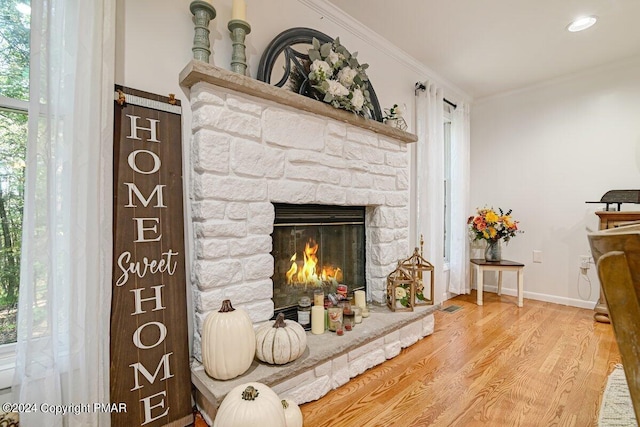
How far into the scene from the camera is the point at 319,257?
2070 millimetres

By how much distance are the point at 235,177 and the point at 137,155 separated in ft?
1.41

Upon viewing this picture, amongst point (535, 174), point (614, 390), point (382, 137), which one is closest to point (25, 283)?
point (382, 137)

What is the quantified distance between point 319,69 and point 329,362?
168 cm

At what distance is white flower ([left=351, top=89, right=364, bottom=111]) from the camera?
190cm

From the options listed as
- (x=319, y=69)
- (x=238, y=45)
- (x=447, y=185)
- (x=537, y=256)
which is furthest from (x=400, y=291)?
(x=537, y=256)

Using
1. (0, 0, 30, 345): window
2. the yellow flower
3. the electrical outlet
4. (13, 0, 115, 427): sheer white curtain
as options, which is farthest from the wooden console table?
(0, 0, 30, 345): window

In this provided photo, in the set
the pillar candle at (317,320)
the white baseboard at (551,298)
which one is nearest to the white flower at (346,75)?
the pillar candle at (317,320)

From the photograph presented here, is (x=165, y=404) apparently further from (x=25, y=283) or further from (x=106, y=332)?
(x=25, y=283)

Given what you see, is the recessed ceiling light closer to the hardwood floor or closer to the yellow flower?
the yellow flower

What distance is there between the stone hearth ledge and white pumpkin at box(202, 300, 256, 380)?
5 cm

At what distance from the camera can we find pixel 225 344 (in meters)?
1.25

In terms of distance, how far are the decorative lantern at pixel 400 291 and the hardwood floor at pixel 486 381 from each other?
0.31 meters

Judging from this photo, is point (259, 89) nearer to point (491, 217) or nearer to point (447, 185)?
point (447, 185)

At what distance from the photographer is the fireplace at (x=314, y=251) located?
183 cm
